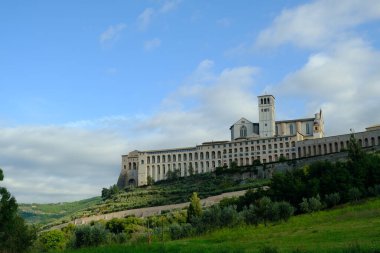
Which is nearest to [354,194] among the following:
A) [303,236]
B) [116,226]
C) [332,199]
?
[332,199]

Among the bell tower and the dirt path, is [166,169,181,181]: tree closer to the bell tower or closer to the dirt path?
the bell tower

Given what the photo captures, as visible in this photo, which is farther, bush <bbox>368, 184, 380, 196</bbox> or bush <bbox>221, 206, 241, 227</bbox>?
bush <bbox>368, 184, 380, 196</bbox>

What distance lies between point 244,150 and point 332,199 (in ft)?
237

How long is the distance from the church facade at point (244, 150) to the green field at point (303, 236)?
221 ft

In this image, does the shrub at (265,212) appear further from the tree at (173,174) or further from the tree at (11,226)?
the tree at (173,174)

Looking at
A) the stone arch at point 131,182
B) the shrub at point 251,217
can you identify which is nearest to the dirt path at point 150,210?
the shrub at point 251,217

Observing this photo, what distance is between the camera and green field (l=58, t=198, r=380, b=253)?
2053cm

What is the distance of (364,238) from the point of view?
2339cm

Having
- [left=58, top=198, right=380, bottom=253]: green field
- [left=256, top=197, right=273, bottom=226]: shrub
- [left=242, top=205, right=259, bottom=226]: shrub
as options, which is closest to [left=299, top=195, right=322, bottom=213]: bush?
[left=58, top=198, right=380, bottom=253]: green field

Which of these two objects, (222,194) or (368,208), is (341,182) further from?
(222,194)

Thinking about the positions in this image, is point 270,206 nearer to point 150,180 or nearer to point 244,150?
point 244,150

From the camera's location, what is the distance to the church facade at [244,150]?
110 meters

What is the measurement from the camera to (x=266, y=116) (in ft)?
397

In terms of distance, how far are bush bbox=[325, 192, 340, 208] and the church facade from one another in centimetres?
6010
